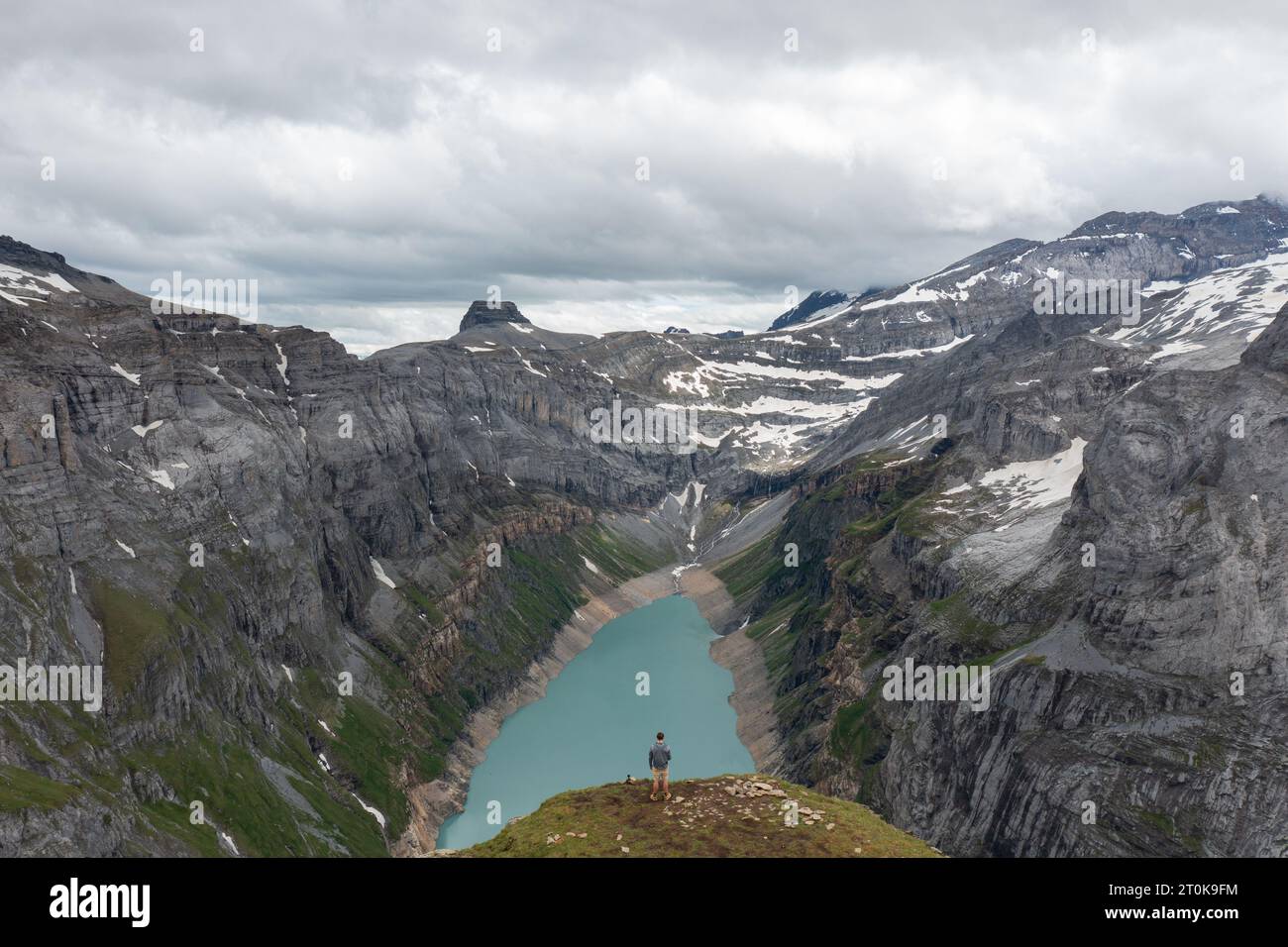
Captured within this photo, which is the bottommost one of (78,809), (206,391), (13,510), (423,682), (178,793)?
(423,682)

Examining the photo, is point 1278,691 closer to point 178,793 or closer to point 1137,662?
point 1137,662

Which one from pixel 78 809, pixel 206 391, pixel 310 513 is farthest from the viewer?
pixel 310 513

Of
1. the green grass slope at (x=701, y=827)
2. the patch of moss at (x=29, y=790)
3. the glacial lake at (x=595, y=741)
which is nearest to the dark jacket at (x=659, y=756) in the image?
the green grass slope at (x=701, y=827)

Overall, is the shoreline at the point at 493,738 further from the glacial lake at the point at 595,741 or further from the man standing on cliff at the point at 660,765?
the man standing on cliff at the point at 660,765

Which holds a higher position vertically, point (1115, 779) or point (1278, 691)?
point (1278, 691)

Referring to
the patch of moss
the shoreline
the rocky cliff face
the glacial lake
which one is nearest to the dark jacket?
the rocky cliff face

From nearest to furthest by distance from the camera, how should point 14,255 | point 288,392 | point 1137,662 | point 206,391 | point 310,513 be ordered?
point 1137,662 < point 206,391 < point 310,513 < point 288,392 < point 14,255

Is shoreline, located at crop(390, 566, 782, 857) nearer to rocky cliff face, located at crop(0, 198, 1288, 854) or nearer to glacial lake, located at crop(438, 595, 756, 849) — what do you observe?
glacial lake, located at crop(438, 595, 756, 849)

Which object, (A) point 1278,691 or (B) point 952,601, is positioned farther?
(B) point 952,601
